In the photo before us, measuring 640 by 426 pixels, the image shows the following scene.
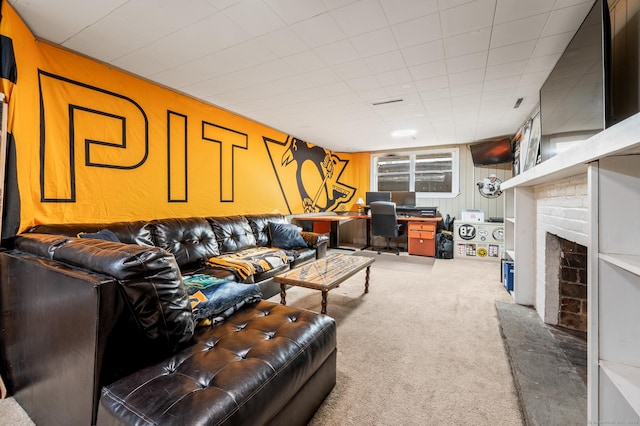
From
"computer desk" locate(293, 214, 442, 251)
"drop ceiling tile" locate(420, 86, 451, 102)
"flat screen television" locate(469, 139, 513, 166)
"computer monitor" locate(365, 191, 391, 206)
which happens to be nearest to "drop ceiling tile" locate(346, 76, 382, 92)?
"drop ceiling tile" locate(420, 86, 451, 102)

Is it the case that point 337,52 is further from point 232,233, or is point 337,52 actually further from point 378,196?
point 378,196

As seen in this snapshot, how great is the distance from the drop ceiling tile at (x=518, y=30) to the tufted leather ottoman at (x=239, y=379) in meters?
2.31

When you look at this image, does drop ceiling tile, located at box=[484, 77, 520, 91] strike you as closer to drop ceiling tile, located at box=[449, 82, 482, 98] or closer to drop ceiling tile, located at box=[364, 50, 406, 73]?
drop ceiling tile, located at box=[449, 82, 482, 98]

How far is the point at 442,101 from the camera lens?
3285 millimetres

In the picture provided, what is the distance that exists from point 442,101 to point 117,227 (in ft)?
12.1

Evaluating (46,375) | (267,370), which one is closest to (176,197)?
(46,375)

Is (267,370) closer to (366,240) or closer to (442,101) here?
(442,101)

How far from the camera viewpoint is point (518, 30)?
75.9 inches

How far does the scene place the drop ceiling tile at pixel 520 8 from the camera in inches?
65.1

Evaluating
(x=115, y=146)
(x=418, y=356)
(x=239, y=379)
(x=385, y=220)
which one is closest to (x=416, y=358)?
(x=418, y=356)

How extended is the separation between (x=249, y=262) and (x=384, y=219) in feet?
10.5

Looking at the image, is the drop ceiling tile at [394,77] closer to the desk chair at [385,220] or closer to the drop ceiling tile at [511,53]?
the drop ceiling tile at [511,53]

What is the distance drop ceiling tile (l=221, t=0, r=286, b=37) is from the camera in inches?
67.1

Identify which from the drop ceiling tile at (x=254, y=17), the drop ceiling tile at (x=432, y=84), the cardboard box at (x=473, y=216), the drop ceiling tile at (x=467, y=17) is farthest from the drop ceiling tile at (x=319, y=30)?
the cardboard box at (x=473, y=216)
